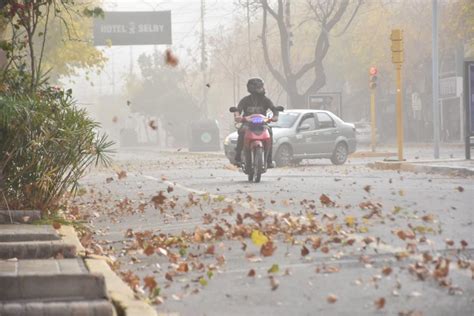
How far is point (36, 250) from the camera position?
8.28 m

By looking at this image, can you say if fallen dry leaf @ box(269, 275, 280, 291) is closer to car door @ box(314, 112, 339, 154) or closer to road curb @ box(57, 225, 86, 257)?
road curb @ box(57, 225, 86, 257)

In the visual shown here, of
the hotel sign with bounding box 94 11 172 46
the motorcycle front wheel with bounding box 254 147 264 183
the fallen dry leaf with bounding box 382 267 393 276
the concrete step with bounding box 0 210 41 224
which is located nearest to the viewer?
the fallen dry leaf with bounding box 382 267 393 276

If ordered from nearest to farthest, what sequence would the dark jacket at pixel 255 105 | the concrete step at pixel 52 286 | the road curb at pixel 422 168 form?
the concrete step at pixel 52 286 → the dark jacket at pixel 255 105 → the road curb at pixel 422 168

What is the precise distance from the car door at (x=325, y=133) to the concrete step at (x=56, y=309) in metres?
24.7

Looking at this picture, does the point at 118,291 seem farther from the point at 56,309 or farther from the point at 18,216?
the point at 18,216

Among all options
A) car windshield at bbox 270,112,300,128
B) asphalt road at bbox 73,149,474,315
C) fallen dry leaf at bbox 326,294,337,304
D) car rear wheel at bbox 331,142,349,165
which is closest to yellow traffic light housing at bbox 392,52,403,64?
car windshield at bbox 270,112,300,128

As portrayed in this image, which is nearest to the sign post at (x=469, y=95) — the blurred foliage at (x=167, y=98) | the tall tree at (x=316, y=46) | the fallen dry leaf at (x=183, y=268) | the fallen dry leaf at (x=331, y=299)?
the fallen dry leaf at (x=183, y=268)

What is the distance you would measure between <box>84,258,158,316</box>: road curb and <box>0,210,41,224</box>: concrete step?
3074 millimetres

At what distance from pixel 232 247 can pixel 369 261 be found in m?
1.65

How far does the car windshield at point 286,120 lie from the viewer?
A: 98.7ft

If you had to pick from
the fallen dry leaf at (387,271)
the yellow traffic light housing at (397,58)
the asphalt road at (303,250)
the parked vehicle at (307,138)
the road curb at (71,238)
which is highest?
the yellow traffic light housing at (397,58)

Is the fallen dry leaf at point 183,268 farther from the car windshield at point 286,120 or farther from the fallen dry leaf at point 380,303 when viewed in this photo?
the car windshield at point 286,120

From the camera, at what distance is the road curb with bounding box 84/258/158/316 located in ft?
19.9

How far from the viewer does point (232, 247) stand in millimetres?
9289
